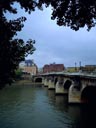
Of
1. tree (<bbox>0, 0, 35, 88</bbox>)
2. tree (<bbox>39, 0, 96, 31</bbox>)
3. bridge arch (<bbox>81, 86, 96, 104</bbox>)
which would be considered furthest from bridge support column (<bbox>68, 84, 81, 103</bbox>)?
tree (<bbox>39, 0, 96, 31</bbox>)

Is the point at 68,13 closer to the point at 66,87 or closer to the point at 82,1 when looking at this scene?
the point at 82,1

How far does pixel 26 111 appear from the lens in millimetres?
55281

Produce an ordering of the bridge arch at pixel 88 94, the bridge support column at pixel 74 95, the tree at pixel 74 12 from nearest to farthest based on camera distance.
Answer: the tree at pixel 74 12 → the bridge support column at pixel 74 95 → the bridge arch at pixel 88 94

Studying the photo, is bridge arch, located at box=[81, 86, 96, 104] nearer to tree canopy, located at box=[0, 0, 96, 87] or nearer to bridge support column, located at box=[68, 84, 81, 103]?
bridge support column, located at box=[68, 84, 81, 103]

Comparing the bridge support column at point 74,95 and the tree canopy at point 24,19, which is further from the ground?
the tree canopy at point 24,19

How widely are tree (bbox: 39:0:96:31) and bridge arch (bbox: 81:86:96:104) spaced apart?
190ft

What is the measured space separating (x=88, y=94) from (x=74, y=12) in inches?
2452

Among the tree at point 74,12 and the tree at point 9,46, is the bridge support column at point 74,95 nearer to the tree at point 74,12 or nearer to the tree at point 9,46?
the tree at point 9,46

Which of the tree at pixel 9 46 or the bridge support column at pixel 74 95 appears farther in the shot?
the bridge support column at pixel 74 95

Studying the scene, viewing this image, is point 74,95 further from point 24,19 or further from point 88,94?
point 24,19

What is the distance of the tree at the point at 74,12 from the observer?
12181mm

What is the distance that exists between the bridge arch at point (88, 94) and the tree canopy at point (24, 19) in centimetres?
5607

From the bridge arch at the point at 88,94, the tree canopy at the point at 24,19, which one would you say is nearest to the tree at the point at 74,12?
the tree canopy at the point at 24,19

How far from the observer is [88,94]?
242ft
